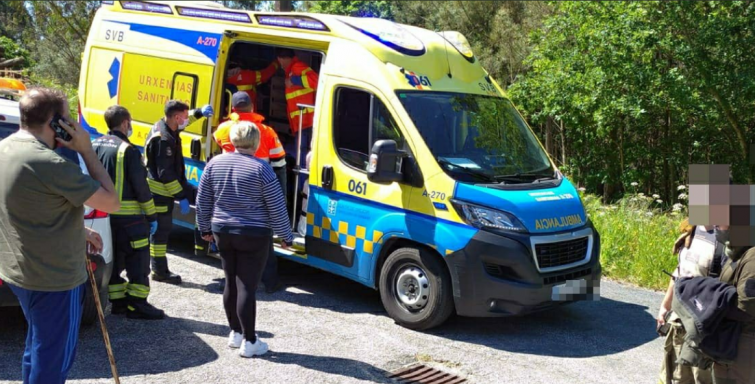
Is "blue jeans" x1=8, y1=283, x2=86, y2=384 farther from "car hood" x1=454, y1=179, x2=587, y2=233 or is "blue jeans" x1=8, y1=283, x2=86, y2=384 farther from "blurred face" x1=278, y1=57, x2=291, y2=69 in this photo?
"blurred face" x1=278, y1=57, x2=291, y2=69

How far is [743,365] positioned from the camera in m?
3.62

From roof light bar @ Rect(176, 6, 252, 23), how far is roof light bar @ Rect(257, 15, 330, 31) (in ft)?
0.82

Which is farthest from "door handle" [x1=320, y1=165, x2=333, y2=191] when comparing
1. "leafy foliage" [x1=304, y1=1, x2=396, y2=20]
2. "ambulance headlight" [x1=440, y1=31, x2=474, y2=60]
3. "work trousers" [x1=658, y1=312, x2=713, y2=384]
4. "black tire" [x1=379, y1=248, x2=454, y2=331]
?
"leafy foliage" [x1=304, y1=1, x2=396, y2=20]

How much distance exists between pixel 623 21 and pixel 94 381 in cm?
1158

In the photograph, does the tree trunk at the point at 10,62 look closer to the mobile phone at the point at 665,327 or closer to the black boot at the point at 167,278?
the black boot at the point at 167,278

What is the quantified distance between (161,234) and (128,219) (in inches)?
42.5

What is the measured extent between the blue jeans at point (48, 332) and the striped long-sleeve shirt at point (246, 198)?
5.27 ft

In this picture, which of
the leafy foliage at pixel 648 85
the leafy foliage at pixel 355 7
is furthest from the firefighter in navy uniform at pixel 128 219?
the leafy foliage at pixel 355 7

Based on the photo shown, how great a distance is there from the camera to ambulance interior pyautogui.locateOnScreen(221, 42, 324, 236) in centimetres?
814

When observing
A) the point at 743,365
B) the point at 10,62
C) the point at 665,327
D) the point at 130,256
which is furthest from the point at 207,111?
the point at 10,62

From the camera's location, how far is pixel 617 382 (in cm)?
534

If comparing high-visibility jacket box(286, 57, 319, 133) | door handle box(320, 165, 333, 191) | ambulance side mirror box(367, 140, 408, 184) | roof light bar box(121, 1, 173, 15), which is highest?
roof light bar box(121, 1, 173, 15)

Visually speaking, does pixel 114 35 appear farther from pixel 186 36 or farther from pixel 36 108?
pixel 36 108

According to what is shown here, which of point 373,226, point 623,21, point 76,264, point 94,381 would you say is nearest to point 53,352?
point 76,264
